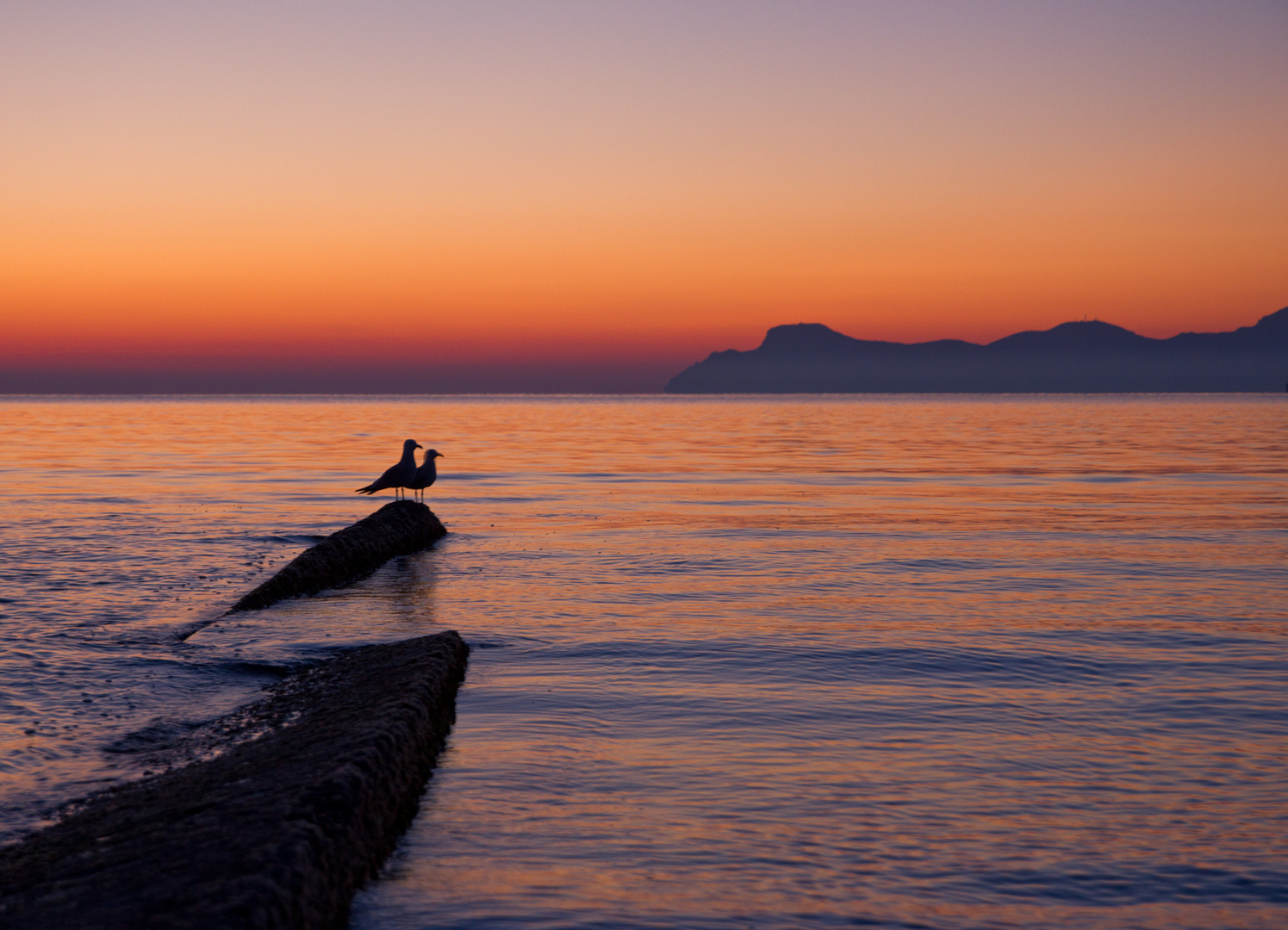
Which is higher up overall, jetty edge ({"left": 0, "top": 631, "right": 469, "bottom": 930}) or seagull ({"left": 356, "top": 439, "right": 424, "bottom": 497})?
seagull ({"left": 356, "top": 439, "right": 424, "bottom": 497})

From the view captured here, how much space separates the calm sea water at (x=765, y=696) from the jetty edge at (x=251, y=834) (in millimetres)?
338

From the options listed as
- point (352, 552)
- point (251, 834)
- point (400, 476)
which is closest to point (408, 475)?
point (400, 476)

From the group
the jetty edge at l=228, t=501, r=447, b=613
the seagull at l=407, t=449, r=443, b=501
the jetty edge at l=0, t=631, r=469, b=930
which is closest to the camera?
the jetty edge at l=0, t=631, r=469, b=930

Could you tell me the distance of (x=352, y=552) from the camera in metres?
15.8

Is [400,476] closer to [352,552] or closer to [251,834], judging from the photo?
[352,552]

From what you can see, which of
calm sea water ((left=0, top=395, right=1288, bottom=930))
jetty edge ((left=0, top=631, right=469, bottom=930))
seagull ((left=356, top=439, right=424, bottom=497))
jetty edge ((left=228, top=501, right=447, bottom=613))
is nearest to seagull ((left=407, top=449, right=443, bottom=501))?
seagull ((left=356, top=439, right=424, bottom=497))

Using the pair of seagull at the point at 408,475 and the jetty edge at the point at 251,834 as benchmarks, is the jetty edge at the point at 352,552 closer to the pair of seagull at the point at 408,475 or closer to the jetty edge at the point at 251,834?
the pair of seagull at the point at 408,475

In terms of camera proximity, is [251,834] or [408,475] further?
[408,475]

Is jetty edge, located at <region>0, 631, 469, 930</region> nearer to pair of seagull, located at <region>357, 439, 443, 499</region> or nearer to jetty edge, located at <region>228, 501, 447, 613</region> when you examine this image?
jetty edge, located at <region>228, 501, 447, 613</region>

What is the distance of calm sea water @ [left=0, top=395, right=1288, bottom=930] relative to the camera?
222 inches

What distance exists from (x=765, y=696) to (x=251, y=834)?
5.13 meters

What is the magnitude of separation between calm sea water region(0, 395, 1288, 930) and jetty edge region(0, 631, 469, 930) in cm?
34

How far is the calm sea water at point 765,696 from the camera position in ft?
18.5

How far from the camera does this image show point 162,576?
620 inches
